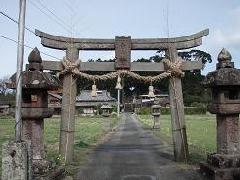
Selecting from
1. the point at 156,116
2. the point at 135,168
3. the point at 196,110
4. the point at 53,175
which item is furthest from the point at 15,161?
the point at 196,110

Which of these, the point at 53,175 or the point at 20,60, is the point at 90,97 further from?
the point at 20,60

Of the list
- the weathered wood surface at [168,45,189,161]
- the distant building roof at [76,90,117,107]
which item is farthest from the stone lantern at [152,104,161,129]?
the distant building roof at [76,90,117,107]

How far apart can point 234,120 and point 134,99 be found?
97686 mm

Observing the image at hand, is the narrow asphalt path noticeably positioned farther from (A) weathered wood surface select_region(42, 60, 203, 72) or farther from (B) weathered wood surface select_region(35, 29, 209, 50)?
(B) weathered wood surface select_region(35, 29, 209, 50)

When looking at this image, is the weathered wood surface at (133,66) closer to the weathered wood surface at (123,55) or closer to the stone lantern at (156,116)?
the weathered wood surface at (123,55)

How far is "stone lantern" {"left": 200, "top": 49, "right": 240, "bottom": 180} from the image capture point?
9938 mm

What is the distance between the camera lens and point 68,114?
1343cm

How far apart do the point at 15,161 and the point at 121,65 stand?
658cm

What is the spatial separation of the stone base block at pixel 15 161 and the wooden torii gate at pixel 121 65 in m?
5.55

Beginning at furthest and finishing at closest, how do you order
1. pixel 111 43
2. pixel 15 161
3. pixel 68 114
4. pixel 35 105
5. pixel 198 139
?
pixel 198 139 → pixel 111 43 → pixel 68 114 → pixel 35 105 → pixel 15 161

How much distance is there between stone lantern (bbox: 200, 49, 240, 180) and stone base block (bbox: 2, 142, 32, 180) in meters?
4.75

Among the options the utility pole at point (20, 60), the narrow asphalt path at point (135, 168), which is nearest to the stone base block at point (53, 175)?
the narrow asphalt path at point (135, 168)

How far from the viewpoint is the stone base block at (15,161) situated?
7.64m

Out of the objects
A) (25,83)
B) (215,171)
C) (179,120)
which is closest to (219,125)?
(215,171)
